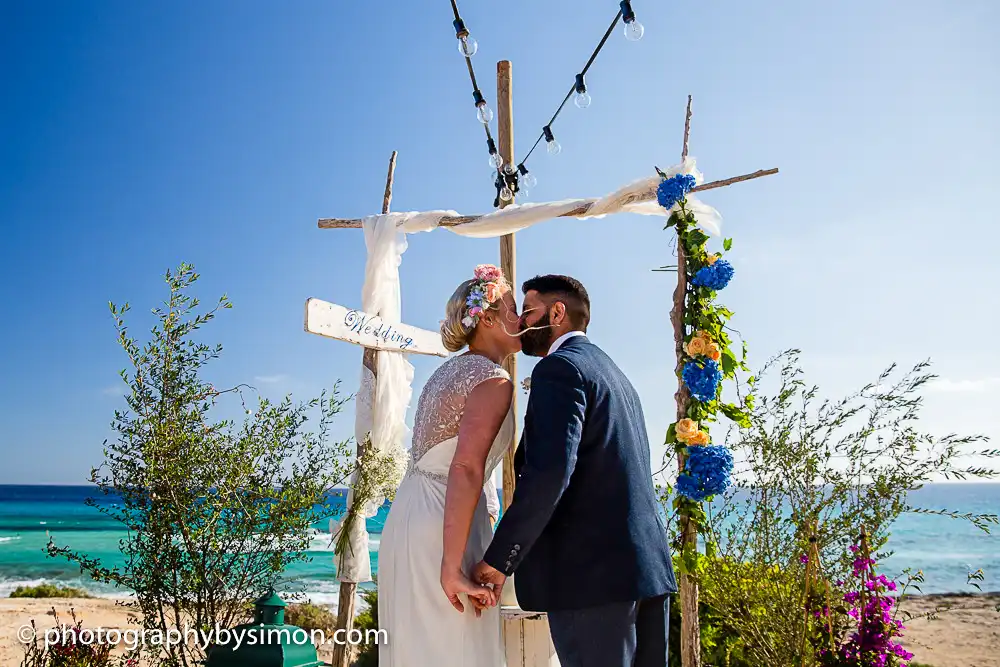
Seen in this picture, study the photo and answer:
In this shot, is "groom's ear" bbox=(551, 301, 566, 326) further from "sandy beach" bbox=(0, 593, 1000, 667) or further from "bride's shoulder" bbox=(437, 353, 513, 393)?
"sandy beach" bbox=(0, 593, 1000, 667)

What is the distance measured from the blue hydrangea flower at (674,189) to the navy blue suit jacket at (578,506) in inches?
79.9

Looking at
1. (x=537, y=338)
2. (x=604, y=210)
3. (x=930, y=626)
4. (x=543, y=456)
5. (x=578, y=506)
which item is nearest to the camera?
(x=543, y=456)

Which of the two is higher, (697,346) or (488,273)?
A: (488,273)

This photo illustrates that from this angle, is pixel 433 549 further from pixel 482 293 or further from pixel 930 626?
pixel 930 626

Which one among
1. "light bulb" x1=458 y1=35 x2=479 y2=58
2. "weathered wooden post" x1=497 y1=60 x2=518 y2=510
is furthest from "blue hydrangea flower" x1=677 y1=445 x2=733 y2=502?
"light bulb" x1=458 y1=35 x2=479 y2=58

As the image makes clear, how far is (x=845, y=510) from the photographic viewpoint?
4719 millimetres

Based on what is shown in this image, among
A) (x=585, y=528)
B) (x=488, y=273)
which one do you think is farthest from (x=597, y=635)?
(x=488, y=273)

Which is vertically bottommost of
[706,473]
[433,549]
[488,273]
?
Result: [433,549]

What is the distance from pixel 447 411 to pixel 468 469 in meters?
0.33

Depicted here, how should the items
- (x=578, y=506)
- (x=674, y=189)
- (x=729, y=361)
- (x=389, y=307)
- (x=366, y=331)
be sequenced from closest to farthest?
(x=578, y=506), (x=729, y=361), (x=674, y=189), (x=366, y=331), (x=389, y=307)

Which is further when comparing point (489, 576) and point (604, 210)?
point (604, 210)

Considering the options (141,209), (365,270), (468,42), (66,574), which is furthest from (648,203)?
(66,574)

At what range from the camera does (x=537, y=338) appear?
2.90 m

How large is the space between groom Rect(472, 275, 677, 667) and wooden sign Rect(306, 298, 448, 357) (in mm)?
2428
